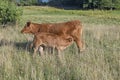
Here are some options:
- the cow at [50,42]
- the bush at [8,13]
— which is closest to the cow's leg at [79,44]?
the cow at [50,42]

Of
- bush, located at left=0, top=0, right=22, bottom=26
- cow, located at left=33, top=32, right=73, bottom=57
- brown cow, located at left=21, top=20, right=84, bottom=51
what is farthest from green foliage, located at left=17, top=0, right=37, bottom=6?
cow, located at left=33, top=32, right=73, bottom=57

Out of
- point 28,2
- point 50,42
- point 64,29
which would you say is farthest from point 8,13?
point 28,2

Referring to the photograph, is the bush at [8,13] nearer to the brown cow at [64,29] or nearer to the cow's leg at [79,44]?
the brown cow at [64,29]

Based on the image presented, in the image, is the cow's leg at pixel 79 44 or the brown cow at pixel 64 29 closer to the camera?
the cow's leg at pixel 79 44

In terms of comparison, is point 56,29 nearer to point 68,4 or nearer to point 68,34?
point 68,34

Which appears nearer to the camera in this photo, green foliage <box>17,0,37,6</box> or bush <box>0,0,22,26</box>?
bush <box>0,0,22,26</box>

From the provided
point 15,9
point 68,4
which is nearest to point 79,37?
point 15,9

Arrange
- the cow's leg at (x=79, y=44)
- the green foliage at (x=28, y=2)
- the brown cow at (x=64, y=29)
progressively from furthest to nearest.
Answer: the green foliage at (x=28, y=2)
the brown cow at (x=64, y=29)
the cow's leg at (x=79, y=44)

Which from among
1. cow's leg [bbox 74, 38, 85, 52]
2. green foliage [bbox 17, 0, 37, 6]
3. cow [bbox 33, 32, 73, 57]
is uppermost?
cow [bbox 33, 32, 73, 57]

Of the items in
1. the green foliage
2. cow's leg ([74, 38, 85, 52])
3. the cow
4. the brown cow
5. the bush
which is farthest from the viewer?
the green foliage

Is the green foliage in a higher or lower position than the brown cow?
lower

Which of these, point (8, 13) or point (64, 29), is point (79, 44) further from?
point (8, 13)

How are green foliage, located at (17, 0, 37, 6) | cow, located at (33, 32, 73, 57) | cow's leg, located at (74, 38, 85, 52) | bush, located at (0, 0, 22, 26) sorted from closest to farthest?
1. cow, located at (33, 32, 73, 57)
2. cow's leg, located at (74, 38, 85, 52)
3. bush, located at (0, 0, 22, 26)
4. green foliage, located at (17, 0, 37, 6)

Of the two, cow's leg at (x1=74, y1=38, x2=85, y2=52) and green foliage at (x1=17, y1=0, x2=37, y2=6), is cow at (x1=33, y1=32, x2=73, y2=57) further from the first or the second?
green foliage at (x1=17, y1=0, x2=37, y2=6)
